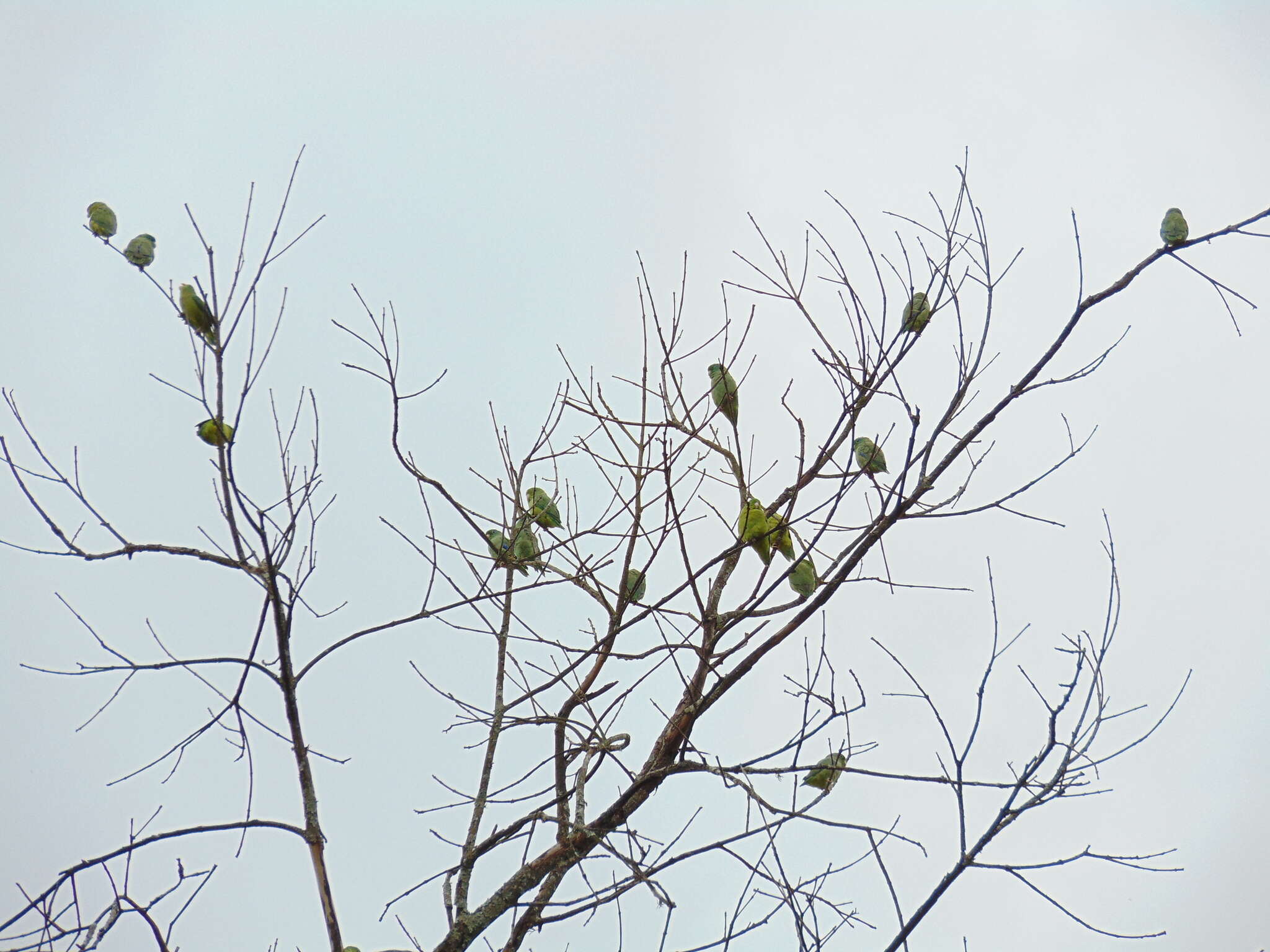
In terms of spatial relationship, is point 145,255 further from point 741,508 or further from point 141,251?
point 741,508

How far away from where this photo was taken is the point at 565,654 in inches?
118

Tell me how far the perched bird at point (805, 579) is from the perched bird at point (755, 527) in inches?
4.7

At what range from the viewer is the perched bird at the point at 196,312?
8.87 ft

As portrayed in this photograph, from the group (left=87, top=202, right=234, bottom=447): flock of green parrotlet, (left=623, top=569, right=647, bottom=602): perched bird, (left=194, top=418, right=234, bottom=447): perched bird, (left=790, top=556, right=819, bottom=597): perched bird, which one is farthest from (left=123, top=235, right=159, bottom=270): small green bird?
(left=790, top=556, right=819, bottom=597): perched bird

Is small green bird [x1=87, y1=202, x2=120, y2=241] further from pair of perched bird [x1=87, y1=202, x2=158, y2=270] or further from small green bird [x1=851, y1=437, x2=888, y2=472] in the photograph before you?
small green bird [x1=851, y1=437, x2=888, y2=472]

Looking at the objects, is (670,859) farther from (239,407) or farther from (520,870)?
(239,407)

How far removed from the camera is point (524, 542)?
344 cm

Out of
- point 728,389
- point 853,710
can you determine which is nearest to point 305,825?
point 853,710

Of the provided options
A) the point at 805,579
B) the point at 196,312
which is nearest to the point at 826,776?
the point at 805,579

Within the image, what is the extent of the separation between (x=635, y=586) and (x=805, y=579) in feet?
1.90

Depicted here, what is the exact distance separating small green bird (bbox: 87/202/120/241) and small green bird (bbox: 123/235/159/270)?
114 mm

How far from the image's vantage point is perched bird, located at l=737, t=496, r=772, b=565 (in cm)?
298

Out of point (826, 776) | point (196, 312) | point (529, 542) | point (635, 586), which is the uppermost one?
point (196, 312)

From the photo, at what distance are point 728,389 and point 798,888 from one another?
1.61m
